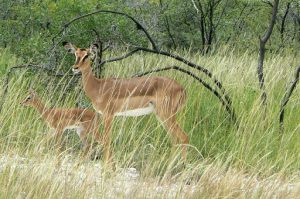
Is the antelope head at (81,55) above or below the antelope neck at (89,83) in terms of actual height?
above

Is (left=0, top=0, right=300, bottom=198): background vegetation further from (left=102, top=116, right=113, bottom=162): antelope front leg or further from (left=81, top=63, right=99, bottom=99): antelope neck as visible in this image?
(left=81, top=63, right=99, bottom=99): antelope neck

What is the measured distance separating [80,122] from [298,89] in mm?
3000

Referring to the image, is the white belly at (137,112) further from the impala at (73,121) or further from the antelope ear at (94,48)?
the antelope ear at (94,48)

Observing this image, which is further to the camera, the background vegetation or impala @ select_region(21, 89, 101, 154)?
impala @ select_region(21, 89, 101, 154)

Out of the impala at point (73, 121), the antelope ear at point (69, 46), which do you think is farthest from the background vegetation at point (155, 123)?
the antelope ear at point (69, 46)

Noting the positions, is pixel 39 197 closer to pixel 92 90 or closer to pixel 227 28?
pixel 92 90

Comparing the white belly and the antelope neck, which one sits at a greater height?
the antelope neck

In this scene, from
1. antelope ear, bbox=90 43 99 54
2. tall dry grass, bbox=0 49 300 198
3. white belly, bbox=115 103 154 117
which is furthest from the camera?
antelope ear, bbox=90 43 99 54

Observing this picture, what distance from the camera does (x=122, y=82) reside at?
6270 millimetres

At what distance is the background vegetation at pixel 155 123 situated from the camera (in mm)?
4320

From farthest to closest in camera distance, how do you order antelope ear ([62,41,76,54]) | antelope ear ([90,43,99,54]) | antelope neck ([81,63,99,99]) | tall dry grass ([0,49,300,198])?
antelope neck ([81,63,99,99]) < antelope ear ([62,41,76,54]) < antelope ear ([90,43,99,54]) < tall dry grass ([0,49,300,198])

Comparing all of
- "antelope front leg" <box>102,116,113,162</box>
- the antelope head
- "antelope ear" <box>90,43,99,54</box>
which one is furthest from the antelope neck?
"antelope front leg" <box>102,116,113,162</box>

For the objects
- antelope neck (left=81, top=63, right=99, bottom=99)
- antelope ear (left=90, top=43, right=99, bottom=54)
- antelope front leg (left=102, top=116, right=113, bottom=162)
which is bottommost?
antelope front leg (left=102, top=116, right=113, bottom=162)

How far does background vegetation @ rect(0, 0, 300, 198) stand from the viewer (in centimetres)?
432
